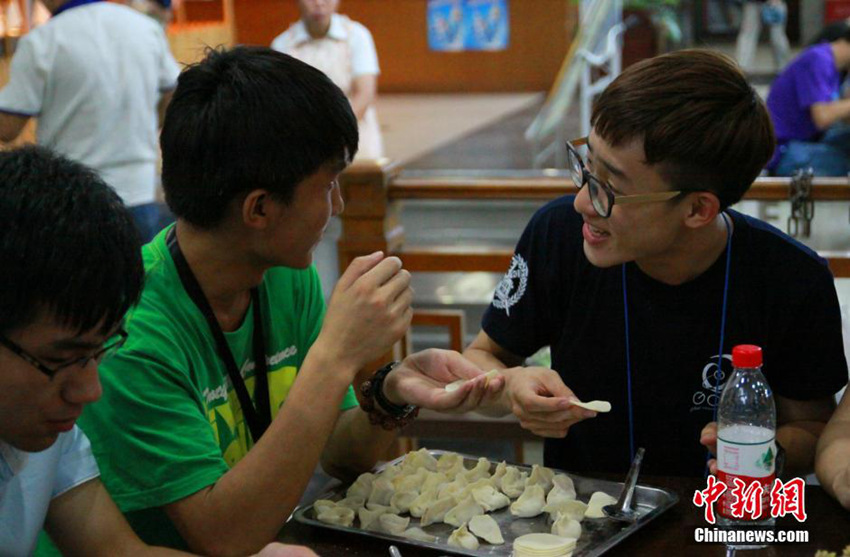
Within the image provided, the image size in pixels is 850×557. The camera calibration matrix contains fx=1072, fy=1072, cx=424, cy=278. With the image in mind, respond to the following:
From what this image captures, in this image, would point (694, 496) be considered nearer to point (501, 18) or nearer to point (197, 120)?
point (197, 120)

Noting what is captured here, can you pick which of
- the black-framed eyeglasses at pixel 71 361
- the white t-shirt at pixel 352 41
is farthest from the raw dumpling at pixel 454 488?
the white t-shirt at pixel 352 41

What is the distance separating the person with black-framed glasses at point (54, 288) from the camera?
1232 mm

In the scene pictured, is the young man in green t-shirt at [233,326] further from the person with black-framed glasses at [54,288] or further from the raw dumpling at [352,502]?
the person with black-framed glasses at [54,288]

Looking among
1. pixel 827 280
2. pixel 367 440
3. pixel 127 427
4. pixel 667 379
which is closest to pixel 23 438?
pixel 127 427

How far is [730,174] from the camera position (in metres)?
1.93

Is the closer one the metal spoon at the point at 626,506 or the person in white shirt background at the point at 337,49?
the metal spoon at the point at 626,506

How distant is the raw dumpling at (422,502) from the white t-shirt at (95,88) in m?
2.65

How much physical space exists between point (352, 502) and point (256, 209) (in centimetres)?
49

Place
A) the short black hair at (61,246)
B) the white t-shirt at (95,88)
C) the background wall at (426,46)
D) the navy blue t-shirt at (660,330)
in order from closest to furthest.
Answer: the short black hair at (61,246) → the navy blue t-shirt at (660,330) → the white t-shirt at (95,88) → the background wall at (426,46)

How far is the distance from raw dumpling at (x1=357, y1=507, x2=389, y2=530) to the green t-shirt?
0.23 m

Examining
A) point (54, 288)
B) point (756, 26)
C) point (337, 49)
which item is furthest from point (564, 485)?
point (756, 26)

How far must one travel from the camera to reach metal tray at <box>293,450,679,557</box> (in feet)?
5.03

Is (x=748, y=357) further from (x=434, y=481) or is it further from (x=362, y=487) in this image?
(x=362, y=487)

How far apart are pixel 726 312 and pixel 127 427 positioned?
1099 millimetres
